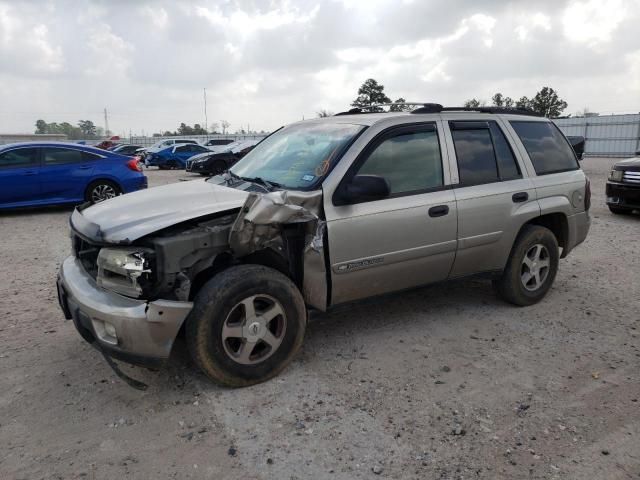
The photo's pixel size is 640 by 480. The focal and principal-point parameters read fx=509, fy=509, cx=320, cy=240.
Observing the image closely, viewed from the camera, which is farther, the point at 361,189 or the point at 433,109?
the point at 433,109

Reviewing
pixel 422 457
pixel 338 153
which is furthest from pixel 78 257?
pixel 422 457

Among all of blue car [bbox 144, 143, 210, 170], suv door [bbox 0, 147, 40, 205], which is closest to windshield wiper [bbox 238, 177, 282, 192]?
suv door [bbox 0, 147, 40, 205]

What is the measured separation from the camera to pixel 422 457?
8.75 feet

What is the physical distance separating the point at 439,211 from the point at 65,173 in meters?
8.38

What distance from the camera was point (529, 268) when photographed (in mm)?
4746

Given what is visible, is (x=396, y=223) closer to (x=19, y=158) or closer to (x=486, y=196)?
(x=486, y=196)

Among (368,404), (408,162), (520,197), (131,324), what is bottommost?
(368,404)

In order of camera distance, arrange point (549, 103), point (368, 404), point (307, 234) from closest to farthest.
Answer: point (368, 404) → point (307, 234) → point (549, 103)

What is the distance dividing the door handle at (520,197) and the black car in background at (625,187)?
580 cm

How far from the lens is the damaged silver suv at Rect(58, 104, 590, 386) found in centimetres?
308

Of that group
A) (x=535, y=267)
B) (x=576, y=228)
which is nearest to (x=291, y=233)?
(x=535, y=267)

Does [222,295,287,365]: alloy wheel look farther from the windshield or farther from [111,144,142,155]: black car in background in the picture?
[111,144,142,155]: black car in background

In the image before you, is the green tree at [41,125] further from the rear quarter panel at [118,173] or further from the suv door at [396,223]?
the suv door at [396,223]

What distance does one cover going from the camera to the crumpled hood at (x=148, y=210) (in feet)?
10.2
